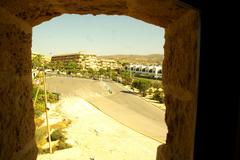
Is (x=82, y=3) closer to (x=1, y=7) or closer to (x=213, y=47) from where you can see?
(x=1, y=7)

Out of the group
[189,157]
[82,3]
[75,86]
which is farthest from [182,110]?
[75,86]

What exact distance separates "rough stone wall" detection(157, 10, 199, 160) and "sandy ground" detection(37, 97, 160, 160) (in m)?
12.6

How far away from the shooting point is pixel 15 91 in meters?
2.14

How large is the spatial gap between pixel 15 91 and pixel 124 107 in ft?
95.1

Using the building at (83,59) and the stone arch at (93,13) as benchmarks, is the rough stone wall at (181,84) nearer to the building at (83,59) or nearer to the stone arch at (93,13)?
the stone arch at (93,13)

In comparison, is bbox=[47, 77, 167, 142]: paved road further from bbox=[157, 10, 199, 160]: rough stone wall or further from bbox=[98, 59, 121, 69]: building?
bbox=[98, 59, 121, 69]: building

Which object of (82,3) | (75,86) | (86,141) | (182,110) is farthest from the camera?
(75,86)

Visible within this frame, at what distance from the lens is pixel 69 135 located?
19.1 m

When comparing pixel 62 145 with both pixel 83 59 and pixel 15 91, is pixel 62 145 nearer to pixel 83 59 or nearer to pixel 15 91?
pixel 15 91

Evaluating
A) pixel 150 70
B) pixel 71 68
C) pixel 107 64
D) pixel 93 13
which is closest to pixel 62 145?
pixel 93 13

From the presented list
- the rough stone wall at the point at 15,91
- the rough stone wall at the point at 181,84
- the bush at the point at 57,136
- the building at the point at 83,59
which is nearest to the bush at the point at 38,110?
the bush at the point at 57,136

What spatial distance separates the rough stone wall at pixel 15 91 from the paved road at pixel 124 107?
57.0 feet

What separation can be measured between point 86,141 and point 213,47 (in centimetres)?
1739

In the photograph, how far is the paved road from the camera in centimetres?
2325
